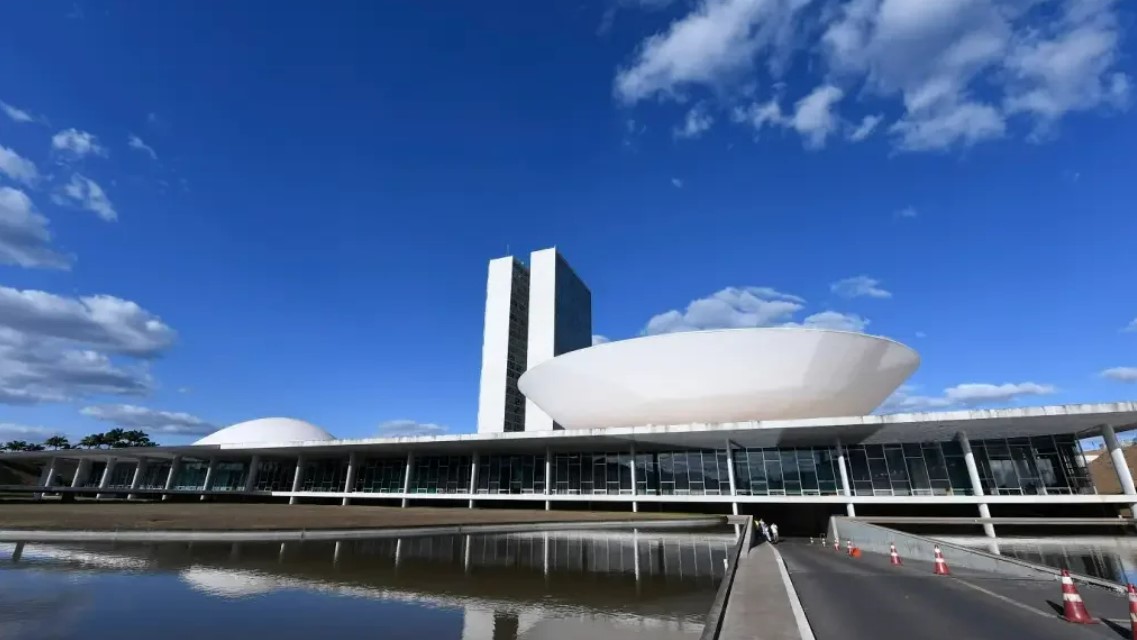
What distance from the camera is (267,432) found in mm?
72562

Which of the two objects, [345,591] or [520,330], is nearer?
[345,591]

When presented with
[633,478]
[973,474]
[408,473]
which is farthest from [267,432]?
[973,474]

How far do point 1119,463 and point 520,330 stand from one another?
223 ft

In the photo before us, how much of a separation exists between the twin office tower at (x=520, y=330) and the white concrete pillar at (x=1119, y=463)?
185ft

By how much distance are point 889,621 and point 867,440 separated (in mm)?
31686

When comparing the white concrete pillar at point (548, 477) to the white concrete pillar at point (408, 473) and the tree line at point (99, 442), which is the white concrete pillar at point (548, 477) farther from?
the tree line at point (99, 442)

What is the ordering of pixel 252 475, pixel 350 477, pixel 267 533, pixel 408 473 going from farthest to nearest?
pixel 252 475 < pixel 350 477 < pixel 408 473 < pixel 267 533

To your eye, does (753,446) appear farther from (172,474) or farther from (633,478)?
(172,474)

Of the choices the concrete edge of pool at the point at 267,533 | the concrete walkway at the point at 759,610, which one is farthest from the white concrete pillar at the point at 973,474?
the concrete walkway at the point at 759,610

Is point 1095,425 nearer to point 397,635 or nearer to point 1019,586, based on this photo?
point 1019,586

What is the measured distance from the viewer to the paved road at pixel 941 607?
272 inches

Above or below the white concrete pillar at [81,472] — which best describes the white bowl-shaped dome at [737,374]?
above

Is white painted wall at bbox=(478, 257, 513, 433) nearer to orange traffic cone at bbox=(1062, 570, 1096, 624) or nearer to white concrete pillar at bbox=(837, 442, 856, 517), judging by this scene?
white concrete pillar at bbox=(837, 442, 856, 517)

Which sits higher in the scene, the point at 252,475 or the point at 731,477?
the point at 252,475
